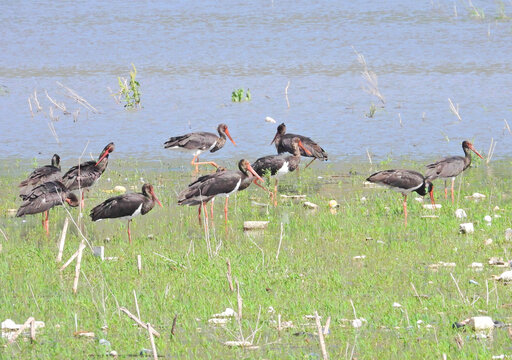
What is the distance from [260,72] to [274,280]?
22.1m

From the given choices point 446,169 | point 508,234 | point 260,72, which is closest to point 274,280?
point 508,234

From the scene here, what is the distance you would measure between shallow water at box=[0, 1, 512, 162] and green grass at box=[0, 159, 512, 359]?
6.61m

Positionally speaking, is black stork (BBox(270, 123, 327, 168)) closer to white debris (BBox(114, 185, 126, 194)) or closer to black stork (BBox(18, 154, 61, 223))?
white debris (BBox(114, 185, 126, 194))

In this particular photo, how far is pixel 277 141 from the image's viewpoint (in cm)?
2127

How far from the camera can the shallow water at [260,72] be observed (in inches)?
943

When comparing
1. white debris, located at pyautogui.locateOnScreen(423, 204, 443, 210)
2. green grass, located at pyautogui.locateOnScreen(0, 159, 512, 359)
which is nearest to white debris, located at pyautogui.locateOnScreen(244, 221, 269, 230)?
green grass, located at pyautogui.locateOnScreen(0, 159, 512, 359)

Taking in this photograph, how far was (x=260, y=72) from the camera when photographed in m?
33.0

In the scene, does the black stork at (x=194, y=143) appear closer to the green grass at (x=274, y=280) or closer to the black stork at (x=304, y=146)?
the black stork at (x=304, y=146)

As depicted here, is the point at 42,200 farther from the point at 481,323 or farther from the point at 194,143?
the point at 481,323

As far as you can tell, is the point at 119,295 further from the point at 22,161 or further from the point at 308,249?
the point at 22,161

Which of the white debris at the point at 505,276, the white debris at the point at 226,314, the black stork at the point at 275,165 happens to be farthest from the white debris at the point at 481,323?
the black stork at the point at 275,165

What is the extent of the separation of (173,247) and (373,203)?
165 inches

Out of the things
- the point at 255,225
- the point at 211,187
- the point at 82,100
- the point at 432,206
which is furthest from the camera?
the point at 82,100

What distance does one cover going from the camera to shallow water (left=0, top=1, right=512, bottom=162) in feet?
78.6
